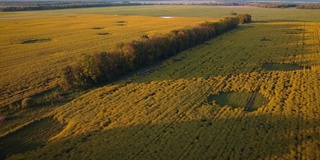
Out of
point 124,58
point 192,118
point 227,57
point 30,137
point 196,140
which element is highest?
point 124,58

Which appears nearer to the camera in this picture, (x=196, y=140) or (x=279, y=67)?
(x=196, y=140)

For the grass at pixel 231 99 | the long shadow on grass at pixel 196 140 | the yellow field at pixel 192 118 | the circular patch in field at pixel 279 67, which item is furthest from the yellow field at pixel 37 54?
the circular patch in field at pixel 279 67

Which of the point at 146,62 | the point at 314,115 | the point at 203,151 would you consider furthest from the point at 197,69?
the point at 203,151

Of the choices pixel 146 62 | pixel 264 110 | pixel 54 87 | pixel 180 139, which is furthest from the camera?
pixel 146 62

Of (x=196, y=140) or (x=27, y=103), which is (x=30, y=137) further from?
(x=196, y=140)

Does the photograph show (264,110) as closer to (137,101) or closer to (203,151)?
(203,151)

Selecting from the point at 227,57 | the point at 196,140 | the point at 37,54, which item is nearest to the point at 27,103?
the point at 196,140
